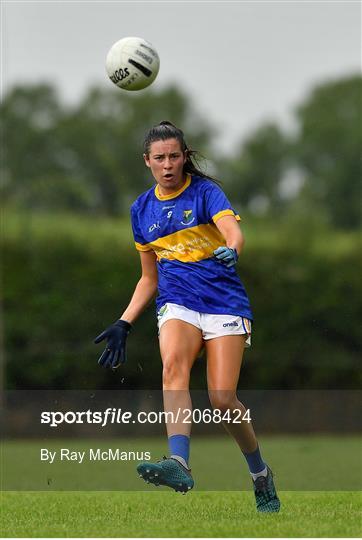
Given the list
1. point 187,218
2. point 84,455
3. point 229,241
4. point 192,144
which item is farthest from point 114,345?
point 192,144

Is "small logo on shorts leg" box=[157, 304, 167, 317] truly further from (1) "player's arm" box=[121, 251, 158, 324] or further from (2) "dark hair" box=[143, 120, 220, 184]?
(2) "dark hair" box=[143, 120, 220, 184]

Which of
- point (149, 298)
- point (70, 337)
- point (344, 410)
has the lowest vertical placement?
point (344, 410)

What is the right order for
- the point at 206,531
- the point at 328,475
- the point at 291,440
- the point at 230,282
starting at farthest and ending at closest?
the point at 291,440 → the point at 328,475 → the point at 230,282 → the point at 206,531

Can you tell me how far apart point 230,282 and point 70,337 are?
10.9 metres

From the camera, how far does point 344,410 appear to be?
1719 cm

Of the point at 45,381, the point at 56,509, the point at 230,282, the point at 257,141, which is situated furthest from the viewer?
the point at 257,141

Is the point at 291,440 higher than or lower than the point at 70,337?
lower

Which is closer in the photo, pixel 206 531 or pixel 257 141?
pixel 206 531

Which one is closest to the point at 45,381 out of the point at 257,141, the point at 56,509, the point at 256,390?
the point at 256,390

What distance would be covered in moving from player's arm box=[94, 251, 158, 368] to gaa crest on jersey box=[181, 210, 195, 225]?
38 centimetres

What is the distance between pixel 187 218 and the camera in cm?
643

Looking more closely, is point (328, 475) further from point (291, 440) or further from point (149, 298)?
point (291, 440)

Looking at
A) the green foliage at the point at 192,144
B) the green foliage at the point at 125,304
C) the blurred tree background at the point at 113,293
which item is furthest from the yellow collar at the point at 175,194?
the green foliage at the point at 192,144

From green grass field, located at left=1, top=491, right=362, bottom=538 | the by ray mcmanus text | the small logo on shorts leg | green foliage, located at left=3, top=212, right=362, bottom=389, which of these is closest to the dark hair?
the small logo on shorts leg
